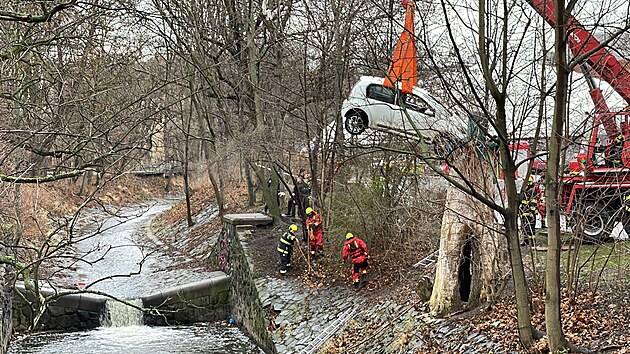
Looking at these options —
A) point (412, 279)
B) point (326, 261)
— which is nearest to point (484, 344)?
point (412, 279)

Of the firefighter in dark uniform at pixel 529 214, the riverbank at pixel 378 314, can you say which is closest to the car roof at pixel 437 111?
the firefighter in dark uniform at pixel 529 214

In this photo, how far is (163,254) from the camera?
27234 mm

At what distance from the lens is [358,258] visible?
1564 centimetres

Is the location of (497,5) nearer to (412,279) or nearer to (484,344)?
(484,344)

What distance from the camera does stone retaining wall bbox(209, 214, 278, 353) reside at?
1748 cm

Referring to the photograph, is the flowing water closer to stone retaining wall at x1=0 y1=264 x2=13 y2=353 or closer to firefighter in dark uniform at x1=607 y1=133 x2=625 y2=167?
stone retaining wall at x1=0 y1=264 x2=13 y2=353

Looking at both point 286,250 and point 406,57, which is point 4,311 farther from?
point 406,57

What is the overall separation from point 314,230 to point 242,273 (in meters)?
3.27

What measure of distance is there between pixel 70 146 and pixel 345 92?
41.2 feet

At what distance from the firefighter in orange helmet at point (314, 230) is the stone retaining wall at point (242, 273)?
1.79 metres

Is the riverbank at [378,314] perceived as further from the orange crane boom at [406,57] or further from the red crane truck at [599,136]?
the orange crane boom at [406,57]

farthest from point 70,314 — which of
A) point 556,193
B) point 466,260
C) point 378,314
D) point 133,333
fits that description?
A: point 556,193

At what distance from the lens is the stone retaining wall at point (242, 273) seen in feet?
57.4

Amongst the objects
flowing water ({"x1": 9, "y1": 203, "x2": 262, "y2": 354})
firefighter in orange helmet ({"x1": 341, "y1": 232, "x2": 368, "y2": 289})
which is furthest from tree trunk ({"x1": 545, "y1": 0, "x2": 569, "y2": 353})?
flowing water ({"x1": 9, "y1": 203, "x2": 262, "y2": 354})
